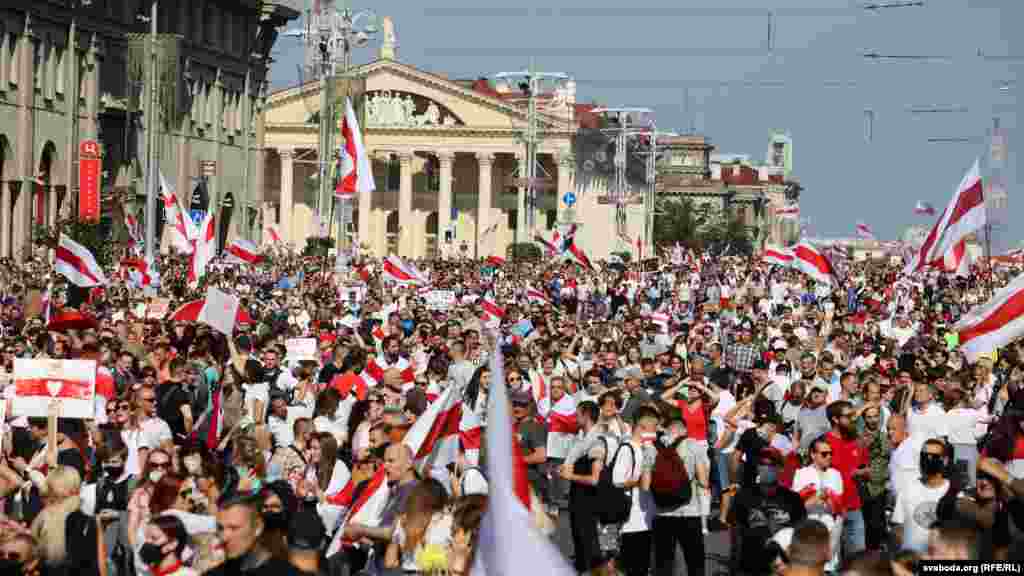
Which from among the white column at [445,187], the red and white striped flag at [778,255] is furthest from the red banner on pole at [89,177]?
the white column at [445,187]

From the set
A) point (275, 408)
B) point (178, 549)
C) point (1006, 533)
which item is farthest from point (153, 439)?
point (1006, 533)

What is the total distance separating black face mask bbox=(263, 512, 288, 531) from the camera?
879 cm

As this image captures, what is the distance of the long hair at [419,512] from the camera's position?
915cm

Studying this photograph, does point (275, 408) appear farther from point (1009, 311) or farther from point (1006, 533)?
point (1006, 533)

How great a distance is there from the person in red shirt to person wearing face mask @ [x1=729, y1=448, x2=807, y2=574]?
0.93 metres

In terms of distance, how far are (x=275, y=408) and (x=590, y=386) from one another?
12.0 ft

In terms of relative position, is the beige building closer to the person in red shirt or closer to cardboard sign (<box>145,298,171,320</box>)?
cardboard sign (<box>145,298,171,320</box>)

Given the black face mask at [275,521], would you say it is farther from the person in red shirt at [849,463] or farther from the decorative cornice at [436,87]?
the decorative cornice at [436,87]

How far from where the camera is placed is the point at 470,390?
1644cm

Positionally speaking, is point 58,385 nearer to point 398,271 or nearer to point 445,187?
point 398,271

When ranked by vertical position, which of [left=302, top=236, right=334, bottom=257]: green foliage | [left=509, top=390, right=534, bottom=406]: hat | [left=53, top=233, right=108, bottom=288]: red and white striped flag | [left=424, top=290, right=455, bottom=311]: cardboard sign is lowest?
[left=509, top=390, right=534, bottom=406]: hat

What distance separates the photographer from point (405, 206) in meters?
122

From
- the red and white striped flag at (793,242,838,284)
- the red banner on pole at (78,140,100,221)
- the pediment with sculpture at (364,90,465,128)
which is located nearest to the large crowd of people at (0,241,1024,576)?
the red and white striped flag at (793,242,838,284)

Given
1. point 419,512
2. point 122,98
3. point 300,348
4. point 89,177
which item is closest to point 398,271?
point 300,348
